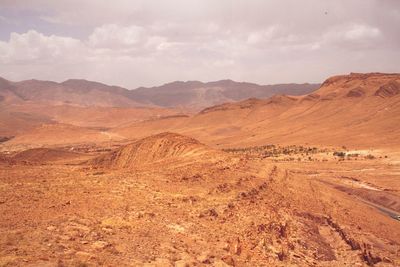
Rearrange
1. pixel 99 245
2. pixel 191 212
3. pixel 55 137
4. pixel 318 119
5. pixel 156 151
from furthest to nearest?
pixel 55 137, pixel 318 119, pixel 156 151, pixel 191 212, pixel 99 245

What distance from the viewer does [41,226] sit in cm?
1137

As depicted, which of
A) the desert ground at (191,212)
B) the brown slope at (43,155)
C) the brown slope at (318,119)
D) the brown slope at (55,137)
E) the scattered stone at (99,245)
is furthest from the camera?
the brown slope at (55,137)

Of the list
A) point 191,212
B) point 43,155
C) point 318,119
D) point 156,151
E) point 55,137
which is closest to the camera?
point 191,212

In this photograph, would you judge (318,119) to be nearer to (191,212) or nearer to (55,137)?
(55,137)

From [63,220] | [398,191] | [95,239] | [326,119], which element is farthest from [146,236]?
[326,119]

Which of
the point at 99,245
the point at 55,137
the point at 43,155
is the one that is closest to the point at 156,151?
the point at 99,245

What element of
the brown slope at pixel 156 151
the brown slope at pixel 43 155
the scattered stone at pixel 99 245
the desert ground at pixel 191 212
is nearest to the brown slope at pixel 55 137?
the brown slope at pixel 43 155

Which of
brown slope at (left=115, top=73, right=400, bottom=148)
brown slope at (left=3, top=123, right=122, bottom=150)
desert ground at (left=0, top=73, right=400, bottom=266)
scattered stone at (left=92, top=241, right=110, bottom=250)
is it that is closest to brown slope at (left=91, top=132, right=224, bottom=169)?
desert ground at (left=0, top=73, right=400, bottom=266)

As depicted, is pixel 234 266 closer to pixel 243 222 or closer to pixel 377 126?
pixel 243 222

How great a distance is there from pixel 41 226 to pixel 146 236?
2671 millimetres

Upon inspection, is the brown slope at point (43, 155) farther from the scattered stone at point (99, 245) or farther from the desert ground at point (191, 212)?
the scattered stone at point (99, 245)

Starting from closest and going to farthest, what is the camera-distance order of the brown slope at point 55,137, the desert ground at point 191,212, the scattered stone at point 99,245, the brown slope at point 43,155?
the scattered stone at point 99,245 → the desert ground at point 191,212 → the brown slope at point 43,155 → the brown slope at point 55,137

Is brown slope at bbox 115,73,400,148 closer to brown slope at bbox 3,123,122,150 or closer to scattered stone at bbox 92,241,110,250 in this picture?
brown slope at bbox 3,123,122,150

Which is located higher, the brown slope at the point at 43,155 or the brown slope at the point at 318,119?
the brown slope at the point at 318,119
